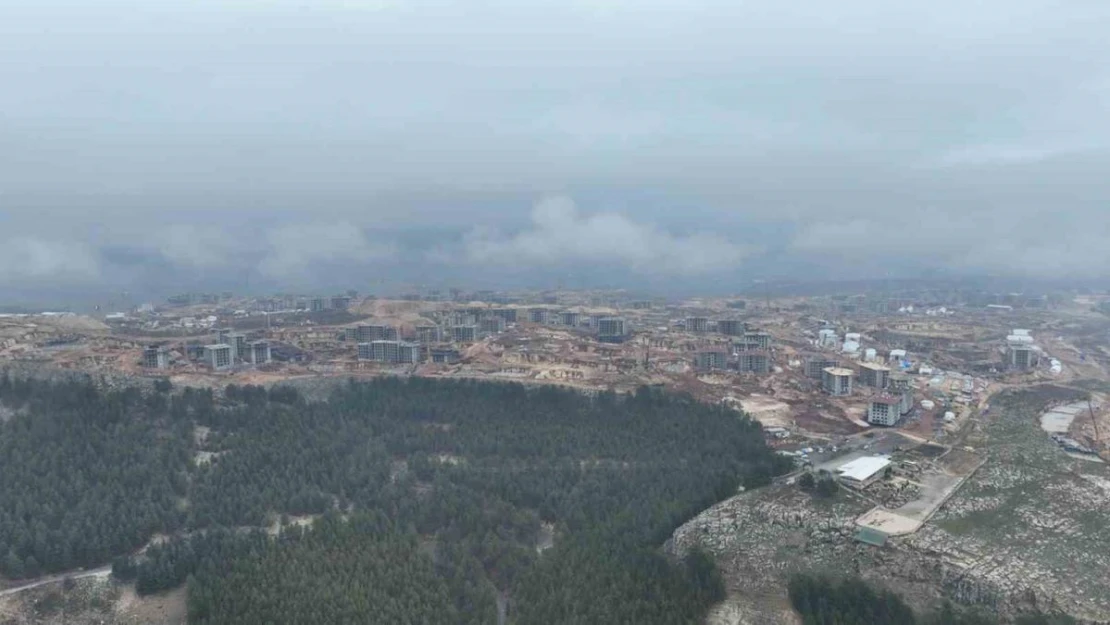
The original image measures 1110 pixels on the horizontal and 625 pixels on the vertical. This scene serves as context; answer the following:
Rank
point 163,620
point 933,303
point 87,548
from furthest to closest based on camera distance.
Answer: point 933,303 → point 87,548 → point 163,620

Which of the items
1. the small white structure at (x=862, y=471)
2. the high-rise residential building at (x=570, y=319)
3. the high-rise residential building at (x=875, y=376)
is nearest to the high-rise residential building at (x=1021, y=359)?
the high-rise residential building at (x=875, y=376)

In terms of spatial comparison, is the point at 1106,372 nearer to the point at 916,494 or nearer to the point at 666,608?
the point at 916,494

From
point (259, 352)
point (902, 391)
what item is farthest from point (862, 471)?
point (259, 352)

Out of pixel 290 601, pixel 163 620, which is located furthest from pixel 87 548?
pixel 290 601

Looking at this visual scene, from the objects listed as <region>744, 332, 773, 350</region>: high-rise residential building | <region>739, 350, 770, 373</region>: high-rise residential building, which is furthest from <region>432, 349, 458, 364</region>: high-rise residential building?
<region>744, 332, 773, 350</region>: high-rise residential building

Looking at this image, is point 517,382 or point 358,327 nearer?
point 517,382

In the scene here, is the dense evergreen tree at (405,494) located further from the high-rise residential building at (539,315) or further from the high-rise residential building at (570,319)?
the high-rise residential building at (539,315)

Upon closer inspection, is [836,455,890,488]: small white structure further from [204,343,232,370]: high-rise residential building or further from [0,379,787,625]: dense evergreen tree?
[204,343,232,370]: high-rise residential building
